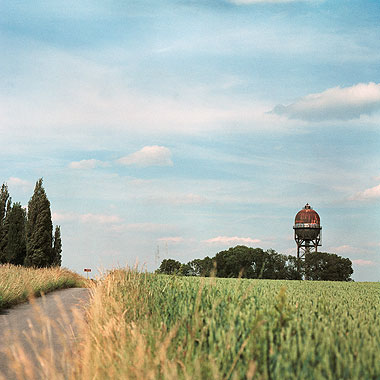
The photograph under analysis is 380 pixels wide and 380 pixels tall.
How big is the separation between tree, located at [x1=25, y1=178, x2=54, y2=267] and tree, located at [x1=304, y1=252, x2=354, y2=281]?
2011 cm

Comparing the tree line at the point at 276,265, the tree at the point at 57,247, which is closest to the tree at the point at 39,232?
the tree at the point at 57,247

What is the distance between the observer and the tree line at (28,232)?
27.8 metres

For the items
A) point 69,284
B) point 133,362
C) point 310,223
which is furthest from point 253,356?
point 310,223

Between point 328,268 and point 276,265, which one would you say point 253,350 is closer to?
point 276,265

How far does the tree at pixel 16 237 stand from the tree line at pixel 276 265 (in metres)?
12.0

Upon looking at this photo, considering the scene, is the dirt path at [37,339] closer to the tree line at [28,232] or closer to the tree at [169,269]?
the tree at [169,269]

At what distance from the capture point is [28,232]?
2817 centimetres

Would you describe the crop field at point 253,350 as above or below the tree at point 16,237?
below

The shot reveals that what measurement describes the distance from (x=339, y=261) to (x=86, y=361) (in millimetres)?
34232

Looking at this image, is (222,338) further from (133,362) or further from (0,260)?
(0,260)

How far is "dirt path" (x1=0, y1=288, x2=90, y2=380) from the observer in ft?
13.7

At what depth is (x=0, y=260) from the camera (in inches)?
1104

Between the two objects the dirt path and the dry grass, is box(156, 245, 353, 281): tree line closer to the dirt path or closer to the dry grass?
the dirt path

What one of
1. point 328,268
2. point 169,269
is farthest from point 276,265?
point 169,269
